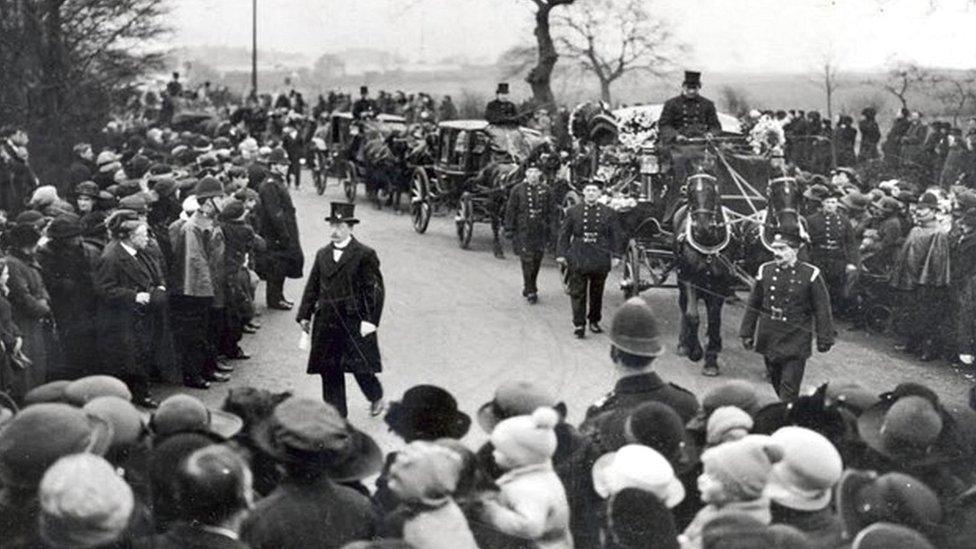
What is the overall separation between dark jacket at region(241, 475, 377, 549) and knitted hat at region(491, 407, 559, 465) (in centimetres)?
56

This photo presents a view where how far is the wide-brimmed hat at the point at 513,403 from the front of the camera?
486cm

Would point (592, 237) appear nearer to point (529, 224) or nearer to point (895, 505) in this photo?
point (529, 224)

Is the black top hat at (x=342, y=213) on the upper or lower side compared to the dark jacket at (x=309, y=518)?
upper

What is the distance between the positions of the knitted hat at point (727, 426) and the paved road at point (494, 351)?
4587 mm

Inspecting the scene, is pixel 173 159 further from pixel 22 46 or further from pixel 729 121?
pixel 729 121

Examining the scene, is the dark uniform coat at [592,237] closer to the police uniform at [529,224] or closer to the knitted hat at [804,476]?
the police uniform at [529,224]

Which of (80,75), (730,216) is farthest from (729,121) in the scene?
(80,75)

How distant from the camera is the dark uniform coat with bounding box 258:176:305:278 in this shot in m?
13.4

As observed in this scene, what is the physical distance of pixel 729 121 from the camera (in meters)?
17.5

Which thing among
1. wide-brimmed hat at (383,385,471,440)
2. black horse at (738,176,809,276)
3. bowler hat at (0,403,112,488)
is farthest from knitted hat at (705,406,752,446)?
black horse at (738,176,809,276)

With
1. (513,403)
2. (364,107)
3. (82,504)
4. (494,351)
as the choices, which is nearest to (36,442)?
(82,504)

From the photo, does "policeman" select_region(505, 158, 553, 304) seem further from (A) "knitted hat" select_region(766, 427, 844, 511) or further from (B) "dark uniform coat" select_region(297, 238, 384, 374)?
(A) "knitted hat" select_region(766, 427, 844, 511)

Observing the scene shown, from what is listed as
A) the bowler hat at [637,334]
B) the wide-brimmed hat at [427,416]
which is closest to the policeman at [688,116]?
the bowler hat at [637,334]

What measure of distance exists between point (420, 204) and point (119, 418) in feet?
51.5
